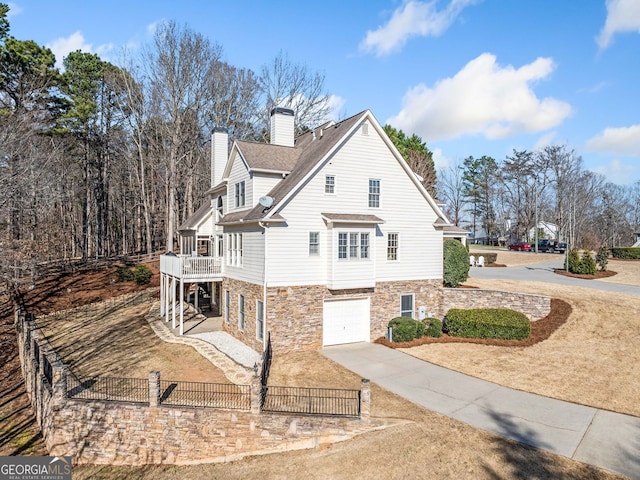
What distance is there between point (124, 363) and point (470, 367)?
14.4 metres

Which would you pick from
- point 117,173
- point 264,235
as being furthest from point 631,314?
point 117,173

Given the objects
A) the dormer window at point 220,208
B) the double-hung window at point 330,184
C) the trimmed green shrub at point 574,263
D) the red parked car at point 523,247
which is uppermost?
the double-hung window at point 330,184

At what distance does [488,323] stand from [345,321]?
22.6 feet

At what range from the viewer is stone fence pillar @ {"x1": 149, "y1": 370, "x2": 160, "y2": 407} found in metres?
12.2

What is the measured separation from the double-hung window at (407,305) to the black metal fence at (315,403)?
841cm

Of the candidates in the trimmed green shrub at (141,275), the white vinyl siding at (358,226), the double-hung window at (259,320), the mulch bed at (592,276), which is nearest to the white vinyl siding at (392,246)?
the white vinyl siding at (358,226)

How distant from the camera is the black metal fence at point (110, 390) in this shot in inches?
514

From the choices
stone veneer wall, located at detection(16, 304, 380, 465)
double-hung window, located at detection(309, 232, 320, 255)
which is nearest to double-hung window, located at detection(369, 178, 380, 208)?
double-hung window, located at detection(309, 232, 320, 255)

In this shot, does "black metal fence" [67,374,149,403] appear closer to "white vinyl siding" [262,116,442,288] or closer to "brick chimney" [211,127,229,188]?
"white vinyl siding" [262,116,442,288]

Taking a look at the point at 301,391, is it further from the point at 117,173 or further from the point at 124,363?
the point at 117,173

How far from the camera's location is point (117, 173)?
50781mm

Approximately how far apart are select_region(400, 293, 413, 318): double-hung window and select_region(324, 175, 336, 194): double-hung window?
6.78 meters

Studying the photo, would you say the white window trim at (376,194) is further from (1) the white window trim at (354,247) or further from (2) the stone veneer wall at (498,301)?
(2) the stone veneer wall at (498,301)

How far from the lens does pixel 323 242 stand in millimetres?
18281
